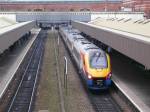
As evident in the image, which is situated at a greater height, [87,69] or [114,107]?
[87,69]

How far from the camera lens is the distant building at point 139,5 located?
10258 cm

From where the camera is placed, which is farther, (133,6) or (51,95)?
(133,6)

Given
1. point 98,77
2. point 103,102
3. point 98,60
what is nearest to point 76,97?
point 98,77

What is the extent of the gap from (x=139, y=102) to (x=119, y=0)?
107 meters

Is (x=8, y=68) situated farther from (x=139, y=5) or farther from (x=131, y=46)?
(x=139, y=5)

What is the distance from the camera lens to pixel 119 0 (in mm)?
126438

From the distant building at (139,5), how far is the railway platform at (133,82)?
6268 centimetres

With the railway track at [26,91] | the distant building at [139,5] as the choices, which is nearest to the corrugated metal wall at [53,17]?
the distant building at [139,5]

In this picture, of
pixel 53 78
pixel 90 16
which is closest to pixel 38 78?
pixel 53 78

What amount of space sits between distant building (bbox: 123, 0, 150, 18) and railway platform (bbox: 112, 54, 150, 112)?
62.7m

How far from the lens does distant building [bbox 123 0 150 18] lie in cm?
10258

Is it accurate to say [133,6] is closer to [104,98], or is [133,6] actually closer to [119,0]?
[119,0]

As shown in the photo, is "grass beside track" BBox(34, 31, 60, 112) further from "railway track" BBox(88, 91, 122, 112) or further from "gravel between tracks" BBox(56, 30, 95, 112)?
"railway track" BBox(88, 91, 122, 112)

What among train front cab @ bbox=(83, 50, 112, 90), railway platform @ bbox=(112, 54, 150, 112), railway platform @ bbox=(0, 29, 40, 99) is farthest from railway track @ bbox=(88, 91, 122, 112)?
railway platform @ bbox=(0, 29, 40, 99)
